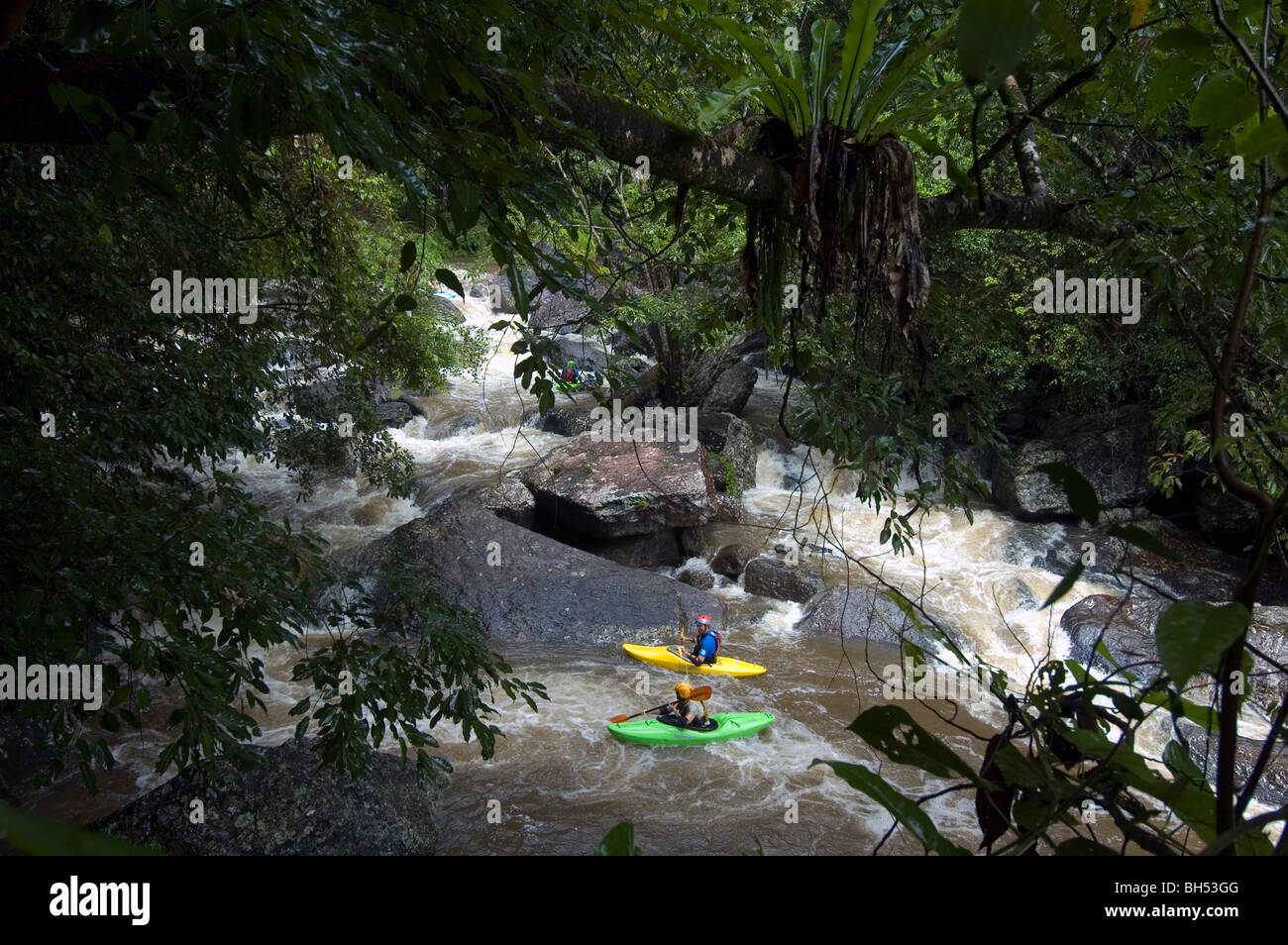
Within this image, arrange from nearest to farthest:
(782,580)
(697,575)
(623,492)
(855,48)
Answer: (855,48)
(782,580)
(697,575)
(623,492)

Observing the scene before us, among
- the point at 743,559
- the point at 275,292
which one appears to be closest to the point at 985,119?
the point at 275,292

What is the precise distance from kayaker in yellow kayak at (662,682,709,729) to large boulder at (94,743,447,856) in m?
2.30

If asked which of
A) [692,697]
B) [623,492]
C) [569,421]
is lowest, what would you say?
[692,697]

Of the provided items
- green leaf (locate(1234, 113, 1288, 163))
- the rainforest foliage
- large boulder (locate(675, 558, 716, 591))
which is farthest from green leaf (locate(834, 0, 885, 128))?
large boulder (locate(675, 558, 716, 591))

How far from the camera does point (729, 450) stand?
1200 centimetres

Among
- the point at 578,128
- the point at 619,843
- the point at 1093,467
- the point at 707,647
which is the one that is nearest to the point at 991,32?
the point at 619,843

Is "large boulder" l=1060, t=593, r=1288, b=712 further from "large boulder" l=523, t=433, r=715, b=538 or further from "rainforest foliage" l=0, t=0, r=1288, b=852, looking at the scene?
"large boulder" l=523, t=433, r=715, b=538

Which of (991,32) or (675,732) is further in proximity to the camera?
(675,732)

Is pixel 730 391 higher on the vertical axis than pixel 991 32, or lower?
higher

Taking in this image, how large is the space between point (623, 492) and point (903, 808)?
917 cm

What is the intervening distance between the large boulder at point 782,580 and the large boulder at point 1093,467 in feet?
10.7

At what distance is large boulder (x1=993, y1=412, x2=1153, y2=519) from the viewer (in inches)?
400

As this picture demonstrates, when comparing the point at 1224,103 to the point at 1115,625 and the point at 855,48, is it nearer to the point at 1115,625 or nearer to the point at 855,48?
the point at 855,48
